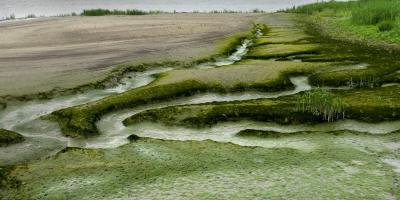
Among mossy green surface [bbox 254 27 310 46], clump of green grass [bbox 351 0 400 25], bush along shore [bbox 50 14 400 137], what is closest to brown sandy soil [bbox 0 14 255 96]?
mossy green surface [bbox 254 27 310 46]

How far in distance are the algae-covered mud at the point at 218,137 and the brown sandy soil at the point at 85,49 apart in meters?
2.33

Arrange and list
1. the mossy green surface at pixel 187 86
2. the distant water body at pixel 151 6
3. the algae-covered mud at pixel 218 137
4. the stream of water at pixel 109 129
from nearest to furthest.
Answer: the algae-covered mud at pixel 218 137
the stream of water at pixel 109 129
the mossy green surface at pixel 187 86
the distant water body at pixel 151 6

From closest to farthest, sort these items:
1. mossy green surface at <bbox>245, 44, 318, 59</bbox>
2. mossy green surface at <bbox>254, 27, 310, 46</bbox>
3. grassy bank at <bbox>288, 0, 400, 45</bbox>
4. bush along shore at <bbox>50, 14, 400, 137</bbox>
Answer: bush along shore at <bbox>50, 14, 400, 137</bbox> < mossy green surface at <bbox>245, 44, 318, 59</bbox> < grassy bank at <bbox>288, 0, 400, 45</bbox> < mossy green surface at <bbox>254, 27, 310, 46</bbox>

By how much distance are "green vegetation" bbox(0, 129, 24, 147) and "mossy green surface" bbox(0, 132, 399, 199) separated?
82.0 inches

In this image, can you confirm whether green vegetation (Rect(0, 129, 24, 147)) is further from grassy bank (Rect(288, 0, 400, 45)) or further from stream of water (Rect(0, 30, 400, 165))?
grassy bank (Rect(288, 0, 400, 45))

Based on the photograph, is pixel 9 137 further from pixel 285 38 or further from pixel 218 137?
pixel 285 38

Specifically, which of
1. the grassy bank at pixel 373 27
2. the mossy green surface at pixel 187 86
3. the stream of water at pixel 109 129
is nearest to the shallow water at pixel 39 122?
the stream of water at pixel 109 129

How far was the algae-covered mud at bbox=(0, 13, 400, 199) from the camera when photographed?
9.66 metres

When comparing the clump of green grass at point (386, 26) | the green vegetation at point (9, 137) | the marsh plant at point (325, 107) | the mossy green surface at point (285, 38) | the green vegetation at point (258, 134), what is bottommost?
the green vegetation at point (258, 134)

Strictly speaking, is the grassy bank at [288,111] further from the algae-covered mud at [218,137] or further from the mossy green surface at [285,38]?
the mossy green surface at [285,38]

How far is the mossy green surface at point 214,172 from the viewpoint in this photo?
368 inches

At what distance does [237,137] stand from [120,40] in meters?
22.1

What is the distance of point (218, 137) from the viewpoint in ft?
42.2

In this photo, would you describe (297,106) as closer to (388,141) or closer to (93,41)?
(388,141)
